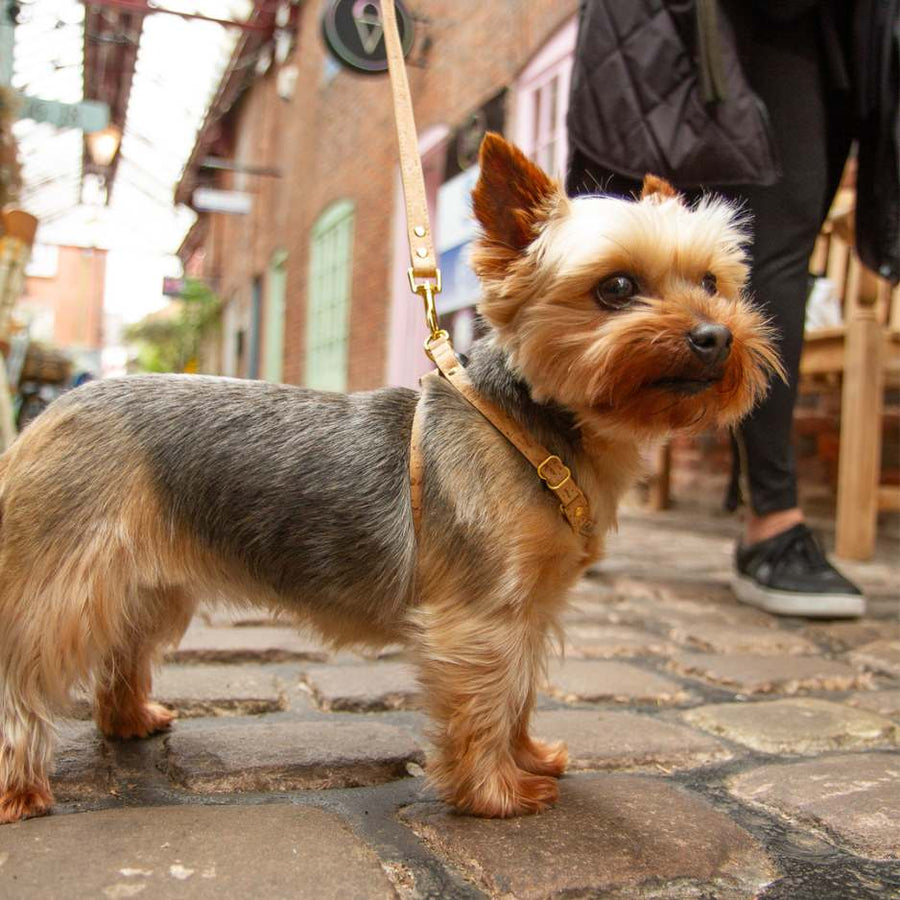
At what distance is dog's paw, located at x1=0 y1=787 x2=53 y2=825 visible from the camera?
1.60 meters

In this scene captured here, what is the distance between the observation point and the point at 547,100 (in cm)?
791

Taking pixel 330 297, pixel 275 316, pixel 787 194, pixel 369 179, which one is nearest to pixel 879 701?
pixel 787 194

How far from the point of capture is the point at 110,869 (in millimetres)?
1409

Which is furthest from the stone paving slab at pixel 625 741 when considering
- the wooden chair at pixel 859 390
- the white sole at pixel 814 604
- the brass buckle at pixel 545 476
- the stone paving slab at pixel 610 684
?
the wooden chair at pixel 859 390

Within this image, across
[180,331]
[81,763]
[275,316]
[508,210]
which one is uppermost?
[180,331]

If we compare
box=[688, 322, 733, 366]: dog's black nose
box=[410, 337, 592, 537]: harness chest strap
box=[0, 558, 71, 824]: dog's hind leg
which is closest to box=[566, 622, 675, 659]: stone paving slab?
box=[410, 337, 592, 537]: harness chest strap

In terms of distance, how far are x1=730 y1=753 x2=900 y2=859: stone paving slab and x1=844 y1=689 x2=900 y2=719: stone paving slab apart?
14.4 inches

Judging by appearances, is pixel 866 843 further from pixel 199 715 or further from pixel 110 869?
pixel 199 715

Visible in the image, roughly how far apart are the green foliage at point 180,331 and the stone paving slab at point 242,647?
19184 mm

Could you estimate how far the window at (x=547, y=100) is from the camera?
745cm

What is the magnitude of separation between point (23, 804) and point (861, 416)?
4241 mm

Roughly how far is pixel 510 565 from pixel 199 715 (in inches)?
40.2

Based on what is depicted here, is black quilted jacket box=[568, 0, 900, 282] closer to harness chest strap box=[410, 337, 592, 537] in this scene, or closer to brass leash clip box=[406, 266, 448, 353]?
brass leash clip box=[406, 266, 448, 353]

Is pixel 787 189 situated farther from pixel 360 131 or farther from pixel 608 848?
pixel 360 131
